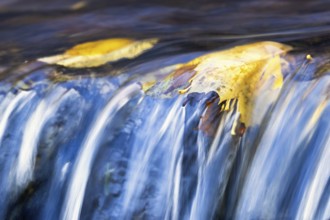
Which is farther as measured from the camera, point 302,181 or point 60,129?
point 60,129

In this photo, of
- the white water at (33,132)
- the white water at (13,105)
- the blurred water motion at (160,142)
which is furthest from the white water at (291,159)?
the white water at (13,105)

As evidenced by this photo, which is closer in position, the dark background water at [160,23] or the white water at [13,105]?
the white water at [13,105]

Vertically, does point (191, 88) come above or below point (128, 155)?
above

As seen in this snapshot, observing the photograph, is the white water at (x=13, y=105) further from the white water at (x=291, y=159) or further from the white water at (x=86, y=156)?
the white water at (x=291, y=159)

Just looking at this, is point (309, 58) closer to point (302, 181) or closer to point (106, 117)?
point (302, 181)

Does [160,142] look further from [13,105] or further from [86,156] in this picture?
[13,105]

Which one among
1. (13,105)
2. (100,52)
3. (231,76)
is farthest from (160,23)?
(231,76)

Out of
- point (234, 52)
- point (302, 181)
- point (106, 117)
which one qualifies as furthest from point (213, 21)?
point (302, 181)
